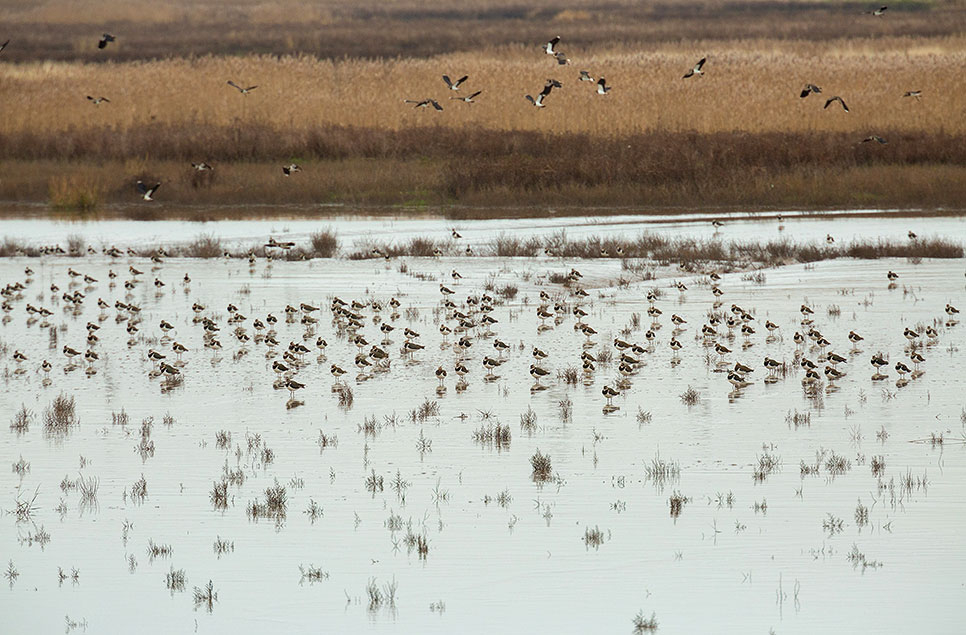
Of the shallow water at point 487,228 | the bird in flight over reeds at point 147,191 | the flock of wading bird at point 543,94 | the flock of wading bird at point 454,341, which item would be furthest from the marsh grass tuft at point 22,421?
the shallow water at point 487,228

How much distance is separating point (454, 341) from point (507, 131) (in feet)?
72.2

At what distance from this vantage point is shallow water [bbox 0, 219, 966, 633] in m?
8.85

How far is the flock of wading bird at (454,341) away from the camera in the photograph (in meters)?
17.1

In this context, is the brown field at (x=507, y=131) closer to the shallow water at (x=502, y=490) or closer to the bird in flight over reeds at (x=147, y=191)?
the bird in flight over reeds at (x=147, y=191)

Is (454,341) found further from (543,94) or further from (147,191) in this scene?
(147,191)

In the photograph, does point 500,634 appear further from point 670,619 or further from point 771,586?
point 771,586

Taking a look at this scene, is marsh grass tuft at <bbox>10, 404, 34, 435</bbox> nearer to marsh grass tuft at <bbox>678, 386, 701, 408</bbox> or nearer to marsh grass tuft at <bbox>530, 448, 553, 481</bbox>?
marsh grass tuft at <bbox>530, 448, 553, 481</bbox>

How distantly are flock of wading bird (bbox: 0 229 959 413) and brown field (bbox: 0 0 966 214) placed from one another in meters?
12.4

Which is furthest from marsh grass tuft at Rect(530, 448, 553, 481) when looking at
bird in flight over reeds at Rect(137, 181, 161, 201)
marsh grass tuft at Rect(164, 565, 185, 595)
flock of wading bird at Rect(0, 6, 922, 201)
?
bird in flight over reeds at Rect(137, 181, 161, 201)

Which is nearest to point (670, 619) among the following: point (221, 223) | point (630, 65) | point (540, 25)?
point (221, 223)

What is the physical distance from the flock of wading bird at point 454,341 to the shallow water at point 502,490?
15 centimetres

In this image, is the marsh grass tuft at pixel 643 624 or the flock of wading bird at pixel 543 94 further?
the flock of wading bird at pixel 543 94

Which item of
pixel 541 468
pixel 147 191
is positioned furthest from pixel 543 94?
pixel 541 468

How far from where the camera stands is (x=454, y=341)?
20.0 meters
